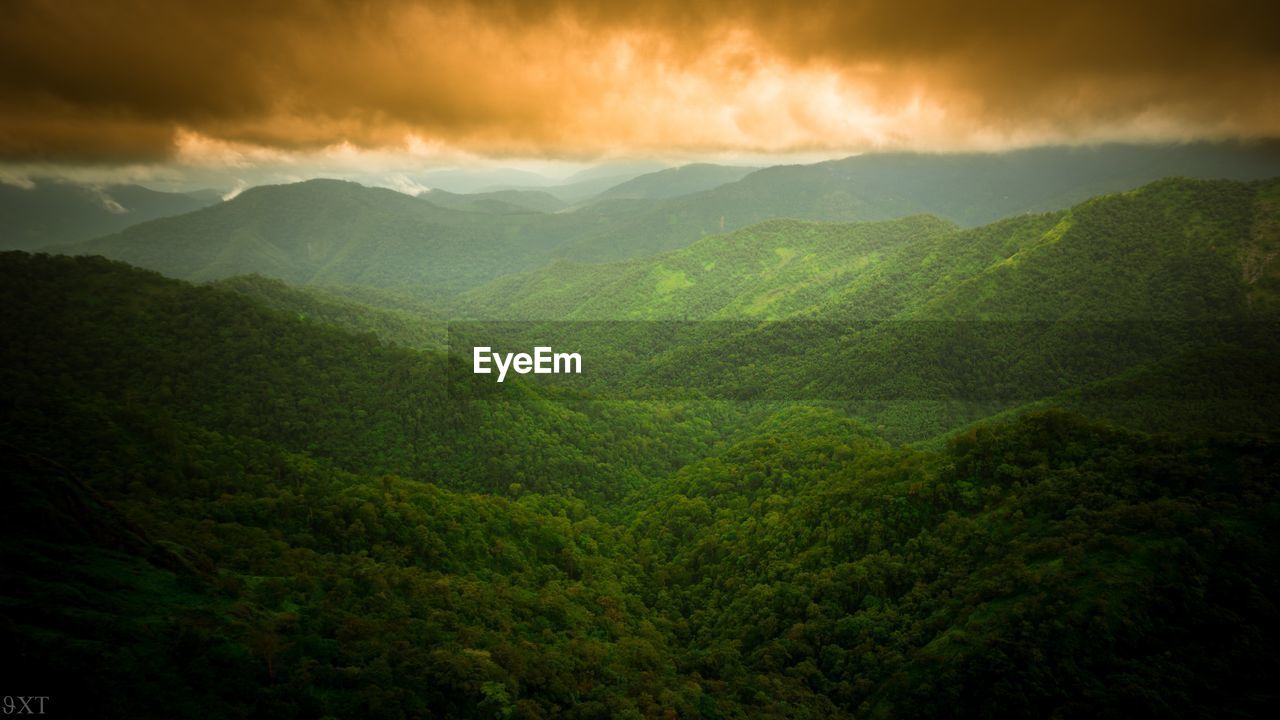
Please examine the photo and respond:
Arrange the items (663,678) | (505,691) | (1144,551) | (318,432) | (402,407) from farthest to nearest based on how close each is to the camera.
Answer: (402,407) < (318,432) < (663,678) < (1144,551) < (505,691)

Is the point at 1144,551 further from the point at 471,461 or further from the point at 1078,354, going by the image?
the point at 1078,354

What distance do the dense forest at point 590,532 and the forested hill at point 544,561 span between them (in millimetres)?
237

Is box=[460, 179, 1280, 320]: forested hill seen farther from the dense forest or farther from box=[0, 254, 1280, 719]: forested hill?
box=[0, 254, 1280, 719]: forested hill

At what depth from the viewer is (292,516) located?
44.7 metres

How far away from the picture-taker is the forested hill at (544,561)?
27500mm

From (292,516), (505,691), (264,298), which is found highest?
(264,298)

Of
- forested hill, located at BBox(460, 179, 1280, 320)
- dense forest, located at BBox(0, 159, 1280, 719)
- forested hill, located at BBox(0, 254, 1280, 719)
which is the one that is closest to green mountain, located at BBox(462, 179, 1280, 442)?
forested hill, located at BBox(460, 179, 1280, 320)

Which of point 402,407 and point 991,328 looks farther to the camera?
point 991,328

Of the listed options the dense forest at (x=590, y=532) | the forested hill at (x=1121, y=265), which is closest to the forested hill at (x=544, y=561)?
the dense forest at (x=590, y=532)

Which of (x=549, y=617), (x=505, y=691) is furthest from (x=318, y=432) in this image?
(x=505, y=691)

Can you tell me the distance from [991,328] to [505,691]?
125 m

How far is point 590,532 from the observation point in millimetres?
66875

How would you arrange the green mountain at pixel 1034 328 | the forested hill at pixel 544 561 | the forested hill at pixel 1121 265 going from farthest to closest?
the forested hill at pixel 1121 265 < the green mountain at pixel 1034 328 < the forested hill at pixel 544 561

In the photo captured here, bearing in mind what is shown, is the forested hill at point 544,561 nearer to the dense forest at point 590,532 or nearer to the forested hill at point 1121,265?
the dense forest at point 590,532
